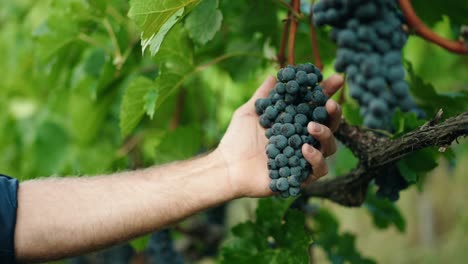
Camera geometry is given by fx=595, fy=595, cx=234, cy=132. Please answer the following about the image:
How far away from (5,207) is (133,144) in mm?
1298

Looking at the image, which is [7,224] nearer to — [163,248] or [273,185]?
[273,185]

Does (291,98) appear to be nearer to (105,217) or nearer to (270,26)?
(105,217)

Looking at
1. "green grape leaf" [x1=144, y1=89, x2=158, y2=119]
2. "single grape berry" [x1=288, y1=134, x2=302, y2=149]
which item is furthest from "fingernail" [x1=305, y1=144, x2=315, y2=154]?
"green grape leaf" [x1=144, y1=89, x2=158, y2=119]

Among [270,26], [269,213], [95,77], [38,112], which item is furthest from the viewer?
[38,112]

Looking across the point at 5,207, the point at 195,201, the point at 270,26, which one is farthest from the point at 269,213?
the point at 5,207

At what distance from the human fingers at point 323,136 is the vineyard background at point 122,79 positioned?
0.38m

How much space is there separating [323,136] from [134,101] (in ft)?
1.98

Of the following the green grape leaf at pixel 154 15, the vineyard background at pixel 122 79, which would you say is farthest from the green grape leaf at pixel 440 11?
the green grape leaf at pixel 154 15

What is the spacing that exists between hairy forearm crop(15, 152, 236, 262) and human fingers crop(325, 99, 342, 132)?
0.87 ft

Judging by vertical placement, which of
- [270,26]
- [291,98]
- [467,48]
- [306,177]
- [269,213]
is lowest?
[269,213]

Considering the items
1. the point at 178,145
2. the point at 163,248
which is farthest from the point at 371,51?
the point at 163,248

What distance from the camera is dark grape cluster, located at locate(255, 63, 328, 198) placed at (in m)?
1.15

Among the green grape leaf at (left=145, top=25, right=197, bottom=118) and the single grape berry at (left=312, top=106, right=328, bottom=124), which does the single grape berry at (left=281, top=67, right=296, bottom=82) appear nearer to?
the single grape berry at (left=312, top=106, right=328, bottom=124)

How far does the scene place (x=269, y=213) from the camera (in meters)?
1.62
